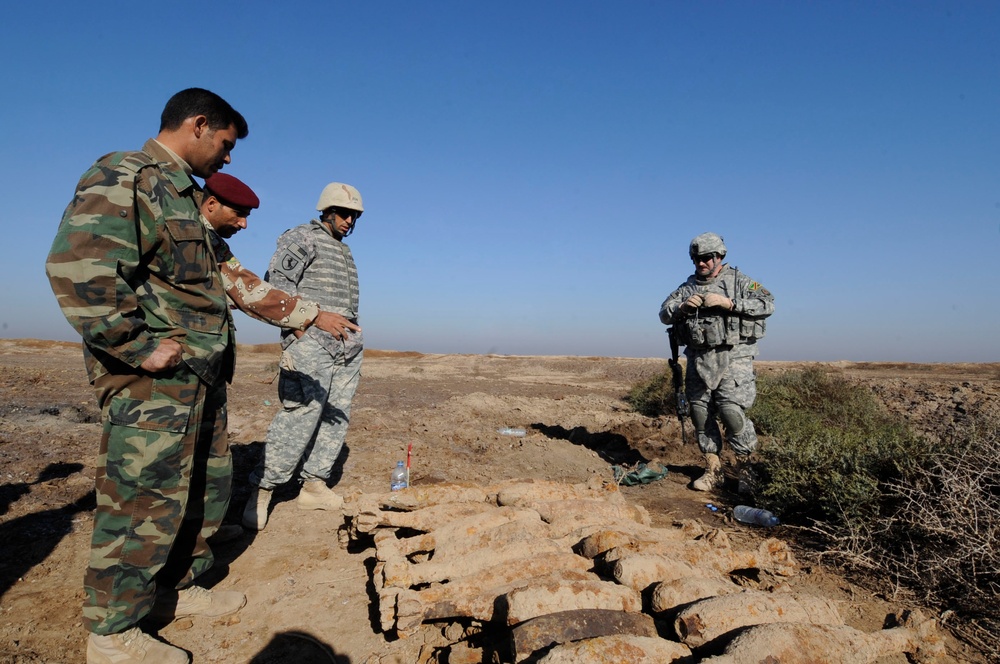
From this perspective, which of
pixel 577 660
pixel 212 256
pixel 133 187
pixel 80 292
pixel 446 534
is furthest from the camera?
pixel 446 534

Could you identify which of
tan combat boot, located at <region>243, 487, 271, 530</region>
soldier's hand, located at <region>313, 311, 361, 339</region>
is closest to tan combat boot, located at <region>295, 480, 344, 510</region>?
tan combat boot, located at <region>243, 487, 271, 530</region>

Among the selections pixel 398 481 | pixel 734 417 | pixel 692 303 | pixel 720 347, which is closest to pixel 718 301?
pixel 692 303

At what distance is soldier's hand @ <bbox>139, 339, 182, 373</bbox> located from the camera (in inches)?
78.7

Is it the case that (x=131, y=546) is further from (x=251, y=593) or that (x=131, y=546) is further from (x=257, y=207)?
(x=257, y=207)

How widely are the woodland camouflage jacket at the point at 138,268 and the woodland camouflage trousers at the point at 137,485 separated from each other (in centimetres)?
11

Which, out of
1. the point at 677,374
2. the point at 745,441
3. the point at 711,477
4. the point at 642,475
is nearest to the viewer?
the point at 745,441

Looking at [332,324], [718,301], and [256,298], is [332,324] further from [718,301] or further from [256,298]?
[718,301]

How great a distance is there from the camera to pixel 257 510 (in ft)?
11.6

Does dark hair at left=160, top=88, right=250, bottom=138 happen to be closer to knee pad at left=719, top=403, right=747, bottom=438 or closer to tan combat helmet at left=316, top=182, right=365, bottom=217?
tan combat helmet at left=316, top=182, right=365, bottom=217

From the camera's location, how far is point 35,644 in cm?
222

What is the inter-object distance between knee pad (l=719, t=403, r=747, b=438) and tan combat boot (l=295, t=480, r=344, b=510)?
136 inches

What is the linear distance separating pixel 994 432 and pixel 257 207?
448cm

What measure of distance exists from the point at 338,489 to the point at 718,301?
3.79 metres

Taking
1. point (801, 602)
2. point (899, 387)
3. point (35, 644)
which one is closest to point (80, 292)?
point (35, 644)
